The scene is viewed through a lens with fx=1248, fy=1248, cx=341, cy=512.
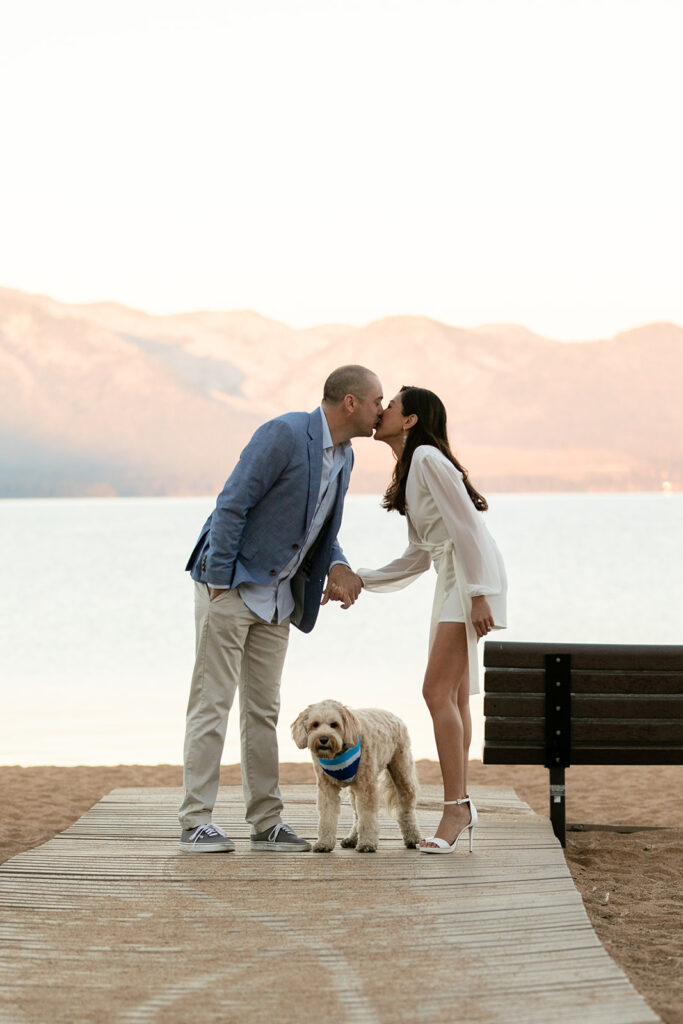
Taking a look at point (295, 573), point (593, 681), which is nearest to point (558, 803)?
point (593, 681)

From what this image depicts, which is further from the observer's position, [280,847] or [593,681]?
[593,681]

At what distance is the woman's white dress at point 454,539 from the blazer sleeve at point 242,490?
0.61m

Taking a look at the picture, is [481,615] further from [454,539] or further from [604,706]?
[604,706]

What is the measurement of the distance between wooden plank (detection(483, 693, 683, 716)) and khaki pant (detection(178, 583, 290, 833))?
1186 millimetres

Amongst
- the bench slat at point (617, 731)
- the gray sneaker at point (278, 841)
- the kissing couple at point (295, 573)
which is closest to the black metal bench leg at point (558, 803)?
the bench slat at point (617, 731)

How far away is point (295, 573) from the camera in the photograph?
5828mm

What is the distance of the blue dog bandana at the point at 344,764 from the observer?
17.5ft

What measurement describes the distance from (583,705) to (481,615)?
1.08 meters

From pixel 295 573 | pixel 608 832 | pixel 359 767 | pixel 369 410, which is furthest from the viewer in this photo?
pixel 608 832

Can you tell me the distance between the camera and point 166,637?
3116cm

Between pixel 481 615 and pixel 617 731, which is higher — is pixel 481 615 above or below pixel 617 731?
above

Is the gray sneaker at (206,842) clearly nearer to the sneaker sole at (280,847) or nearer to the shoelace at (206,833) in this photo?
the shoelace at (206,833)

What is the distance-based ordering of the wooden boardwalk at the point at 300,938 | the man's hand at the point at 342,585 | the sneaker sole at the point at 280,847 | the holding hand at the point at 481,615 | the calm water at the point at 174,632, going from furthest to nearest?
1. the calm water at the point at 174,632
2. the man's hand at the point at 342,585
3. the sneaker sole at the point at 280,847
4. the holding hand at the point at 481,615
5. the wooden boardwalk at the point at 300,938

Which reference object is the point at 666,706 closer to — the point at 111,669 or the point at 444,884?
the point at 444,884
